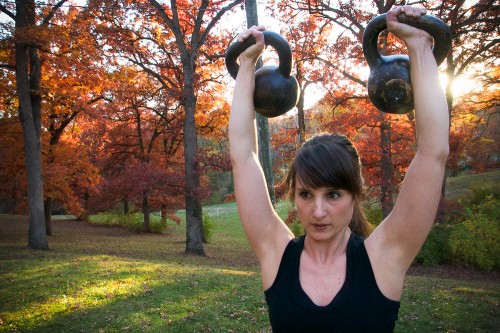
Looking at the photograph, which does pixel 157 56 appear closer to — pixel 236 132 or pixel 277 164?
pixel 277 164

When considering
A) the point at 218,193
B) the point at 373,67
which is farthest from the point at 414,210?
the point at 218,193

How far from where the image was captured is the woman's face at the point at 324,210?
1.69 metres

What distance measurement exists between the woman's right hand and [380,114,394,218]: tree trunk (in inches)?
447

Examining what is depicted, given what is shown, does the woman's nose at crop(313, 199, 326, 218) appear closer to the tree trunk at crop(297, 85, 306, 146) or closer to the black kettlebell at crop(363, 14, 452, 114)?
the black kettlebell at crop(363, 14, 452, 114)

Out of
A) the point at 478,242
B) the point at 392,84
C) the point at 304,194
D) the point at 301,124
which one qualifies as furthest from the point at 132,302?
the point at 301,124

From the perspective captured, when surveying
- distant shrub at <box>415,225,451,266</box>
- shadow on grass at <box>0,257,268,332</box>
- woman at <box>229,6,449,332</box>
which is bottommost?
distant shrub at <box>415,225,451,266</box>

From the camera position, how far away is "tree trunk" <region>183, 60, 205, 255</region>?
637 inches

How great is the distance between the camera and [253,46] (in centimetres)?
200

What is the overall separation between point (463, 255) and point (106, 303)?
37.3ft

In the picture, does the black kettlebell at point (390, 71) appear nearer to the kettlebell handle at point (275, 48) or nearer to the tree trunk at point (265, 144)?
the kettlebell handle at point (275, 48)

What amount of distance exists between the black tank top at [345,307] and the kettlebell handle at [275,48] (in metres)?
1.07

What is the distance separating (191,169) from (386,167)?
25.0 ft

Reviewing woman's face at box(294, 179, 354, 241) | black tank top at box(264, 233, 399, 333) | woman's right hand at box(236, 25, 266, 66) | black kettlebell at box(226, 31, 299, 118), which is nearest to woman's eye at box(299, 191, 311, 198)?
woman's face at box(294, 179, 354, 241)

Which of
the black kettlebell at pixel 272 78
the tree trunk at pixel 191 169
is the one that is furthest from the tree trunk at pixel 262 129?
the tree trunk at pixel 191 169
